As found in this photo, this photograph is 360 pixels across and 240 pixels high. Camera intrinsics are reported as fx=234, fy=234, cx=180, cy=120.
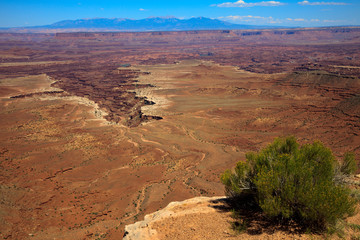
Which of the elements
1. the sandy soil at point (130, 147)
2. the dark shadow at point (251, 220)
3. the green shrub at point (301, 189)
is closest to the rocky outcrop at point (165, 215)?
the dark shadow at point (251, 220)

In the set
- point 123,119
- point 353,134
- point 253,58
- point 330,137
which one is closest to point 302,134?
point 330,137

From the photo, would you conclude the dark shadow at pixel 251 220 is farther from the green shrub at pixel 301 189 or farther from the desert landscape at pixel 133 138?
the desert landscape at pixel 133 138

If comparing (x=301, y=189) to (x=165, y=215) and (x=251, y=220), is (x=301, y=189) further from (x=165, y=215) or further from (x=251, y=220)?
(x=165, y=215)

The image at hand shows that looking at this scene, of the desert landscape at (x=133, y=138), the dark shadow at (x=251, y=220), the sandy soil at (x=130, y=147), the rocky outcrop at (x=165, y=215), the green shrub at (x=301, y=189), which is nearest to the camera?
the green shrub at (x=301, y=189)

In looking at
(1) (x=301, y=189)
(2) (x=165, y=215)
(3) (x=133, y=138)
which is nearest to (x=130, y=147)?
(3) (x=133, y=138)

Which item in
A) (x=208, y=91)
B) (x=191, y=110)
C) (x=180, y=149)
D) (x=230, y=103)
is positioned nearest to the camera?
(x=180, y=149)

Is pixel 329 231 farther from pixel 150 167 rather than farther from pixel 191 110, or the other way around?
pixel 191 110

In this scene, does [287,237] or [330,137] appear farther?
[330,137]
